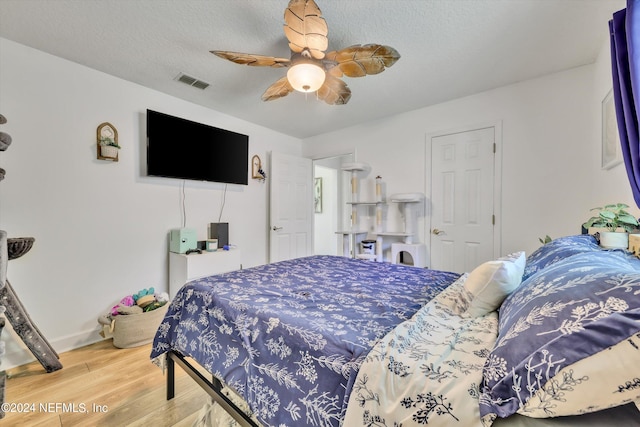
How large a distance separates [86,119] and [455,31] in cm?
315

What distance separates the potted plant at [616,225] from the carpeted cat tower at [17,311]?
11.7ft

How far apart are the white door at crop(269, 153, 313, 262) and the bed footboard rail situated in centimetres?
225

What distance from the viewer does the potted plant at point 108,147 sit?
2.39m

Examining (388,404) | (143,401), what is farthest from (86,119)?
(388,404)

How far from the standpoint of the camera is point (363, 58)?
1.73 meters

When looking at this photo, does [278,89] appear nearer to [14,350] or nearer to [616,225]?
[616,225]

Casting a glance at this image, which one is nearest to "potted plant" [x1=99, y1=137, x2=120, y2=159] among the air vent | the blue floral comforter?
the air vent

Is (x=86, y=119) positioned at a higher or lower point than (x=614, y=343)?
higher

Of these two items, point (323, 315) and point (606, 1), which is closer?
point (323, 315)

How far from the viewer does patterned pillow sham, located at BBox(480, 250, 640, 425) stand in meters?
0.52

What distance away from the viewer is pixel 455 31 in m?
1.83

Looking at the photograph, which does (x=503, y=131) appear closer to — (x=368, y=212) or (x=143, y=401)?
(x=368, y=212)

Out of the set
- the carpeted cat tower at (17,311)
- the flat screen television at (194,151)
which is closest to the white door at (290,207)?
the flat screen television at (194,151)

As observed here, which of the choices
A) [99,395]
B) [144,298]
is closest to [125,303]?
[144,298]
